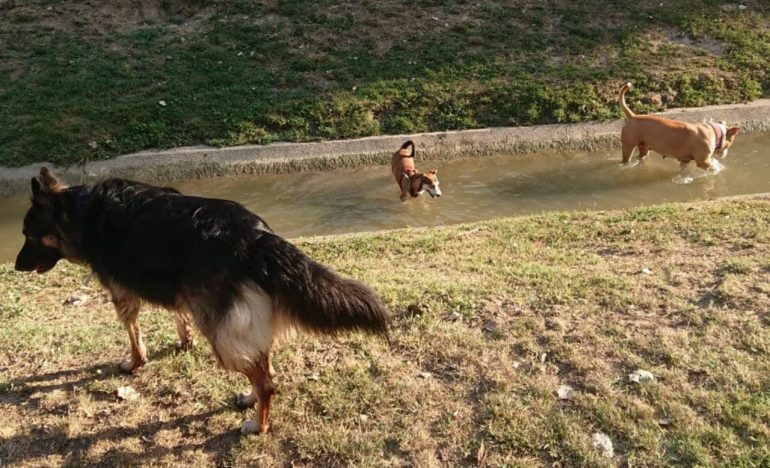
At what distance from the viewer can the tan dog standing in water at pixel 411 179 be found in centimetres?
777

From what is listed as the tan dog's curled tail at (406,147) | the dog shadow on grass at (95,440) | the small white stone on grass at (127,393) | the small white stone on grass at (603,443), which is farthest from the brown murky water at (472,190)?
the small white stone on grass at (603,443)

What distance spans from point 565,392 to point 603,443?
0.40m

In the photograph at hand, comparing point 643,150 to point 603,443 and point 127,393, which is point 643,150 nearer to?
point 603,443

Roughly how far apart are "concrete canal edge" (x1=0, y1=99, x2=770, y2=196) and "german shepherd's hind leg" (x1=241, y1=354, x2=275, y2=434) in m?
5.87

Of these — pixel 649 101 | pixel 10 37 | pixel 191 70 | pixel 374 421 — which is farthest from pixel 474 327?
pixel 10 37

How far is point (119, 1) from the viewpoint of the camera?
12.7 metres

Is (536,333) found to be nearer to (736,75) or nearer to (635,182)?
(635,182)

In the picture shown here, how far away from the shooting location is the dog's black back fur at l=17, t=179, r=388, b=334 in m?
3.02

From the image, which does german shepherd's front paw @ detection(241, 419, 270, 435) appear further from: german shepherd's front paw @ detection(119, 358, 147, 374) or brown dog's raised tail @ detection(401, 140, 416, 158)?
brown dog's raised tail @ detection(401, 140, 416, 158)

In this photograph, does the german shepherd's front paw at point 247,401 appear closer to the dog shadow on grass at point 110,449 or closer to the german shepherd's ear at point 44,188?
the dog shadow on grass at point 110,449

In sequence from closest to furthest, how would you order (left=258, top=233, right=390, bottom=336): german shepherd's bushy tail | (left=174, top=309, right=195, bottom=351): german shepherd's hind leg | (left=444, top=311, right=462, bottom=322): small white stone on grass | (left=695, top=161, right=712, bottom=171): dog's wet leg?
1. (left=258, top=233, right=390, bottom=336): german shepherd's bushy tail
2. (left=174, top=309, right=195, bottom=351): german shepherd's hind leg
3. (left=444, top=311, right=462, bottom=322): small white stone on grass
4. (left=695, top=161, right=712, bottom=171): dog's wet leg

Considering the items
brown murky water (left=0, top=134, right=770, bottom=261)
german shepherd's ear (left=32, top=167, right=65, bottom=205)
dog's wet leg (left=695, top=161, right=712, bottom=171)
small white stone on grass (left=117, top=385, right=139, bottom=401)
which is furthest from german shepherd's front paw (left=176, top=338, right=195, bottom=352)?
dog's wet leg (left=695, top=161, right=712, bottom=171)

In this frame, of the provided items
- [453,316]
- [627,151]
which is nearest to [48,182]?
[453,316]

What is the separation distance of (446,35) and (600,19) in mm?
3201
